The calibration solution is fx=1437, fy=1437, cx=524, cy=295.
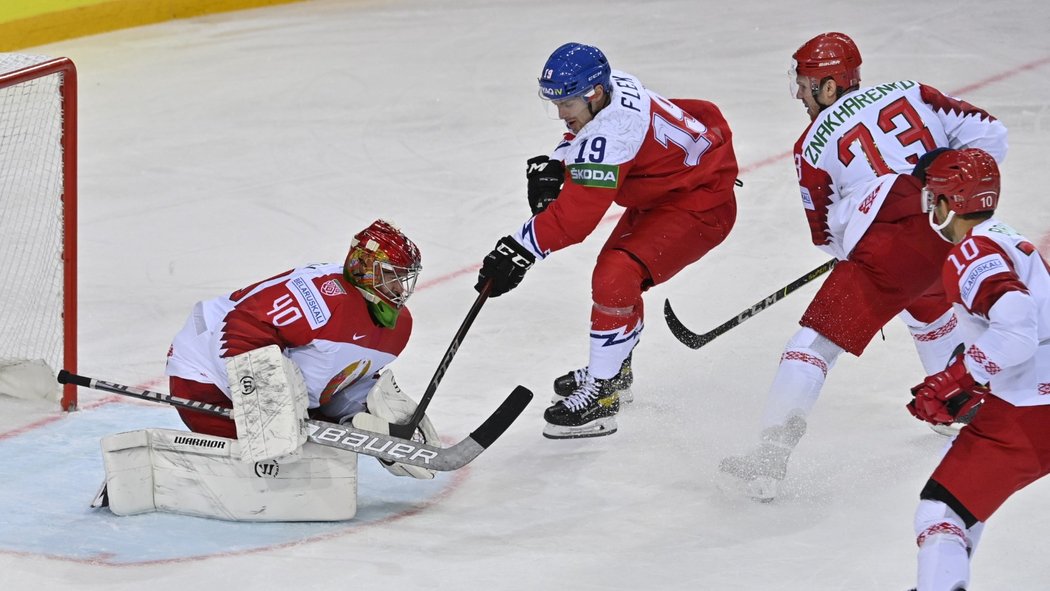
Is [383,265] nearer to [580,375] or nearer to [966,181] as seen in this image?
[580,375]

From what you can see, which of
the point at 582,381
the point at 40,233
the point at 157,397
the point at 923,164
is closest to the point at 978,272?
the point at 923,164

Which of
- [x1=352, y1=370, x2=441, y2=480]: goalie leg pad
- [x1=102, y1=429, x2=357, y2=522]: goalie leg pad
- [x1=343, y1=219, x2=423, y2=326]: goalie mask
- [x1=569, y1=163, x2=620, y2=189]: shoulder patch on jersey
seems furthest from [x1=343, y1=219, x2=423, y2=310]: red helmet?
[x1=569, y1=163, x2=620, y2=189]: shoulder patch on jersey

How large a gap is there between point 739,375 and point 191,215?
2.70 metres

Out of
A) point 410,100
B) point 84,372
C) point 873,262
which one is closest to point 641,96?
point 873,262

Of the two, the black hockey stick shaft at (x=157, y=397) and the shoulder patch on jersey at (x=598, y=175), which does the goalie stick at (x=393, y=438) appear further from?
the shoulder patch on jersey at (x=598, y=175)

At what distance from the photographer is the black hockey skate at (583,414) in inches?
165

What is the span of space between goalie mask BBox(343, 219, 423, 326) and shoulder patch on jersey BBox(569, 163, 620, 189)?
2.07 feet

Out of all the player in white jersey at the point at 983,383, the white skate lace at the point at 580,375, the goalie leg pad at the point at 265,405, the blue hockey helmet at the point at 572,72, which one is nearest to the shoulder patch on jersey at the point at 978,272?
the player in white jersey at the point at 983,383

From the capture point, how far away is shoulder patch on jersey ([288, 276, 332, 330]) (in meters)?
3.57

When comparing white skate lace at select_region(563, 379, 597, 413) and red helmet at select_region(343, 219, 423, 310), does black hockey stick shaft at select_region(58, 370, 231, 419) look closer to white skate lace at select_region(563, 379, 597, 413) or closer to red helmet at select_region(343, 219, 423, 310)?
red helmet at select_region(343, 219, 423, 310)

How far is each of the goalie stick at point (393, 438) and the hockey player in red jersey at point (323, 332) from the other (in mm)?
77

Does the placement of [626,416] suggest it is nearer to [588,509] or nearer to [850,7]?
[588,509]

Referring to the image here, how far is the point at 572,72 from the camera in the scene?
3.97 meters

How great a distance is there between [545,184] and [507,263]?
31 cm
